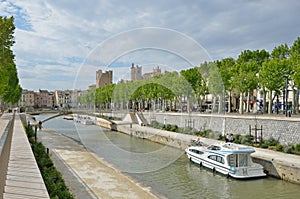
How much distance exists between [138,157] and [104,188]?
31.6ft

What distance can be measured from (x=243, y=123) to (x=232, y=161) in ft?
30.7

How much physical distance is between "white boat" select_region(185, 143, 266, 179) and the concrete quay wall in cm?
508

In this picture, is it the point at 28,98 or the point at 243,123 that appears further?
the point at 28,98

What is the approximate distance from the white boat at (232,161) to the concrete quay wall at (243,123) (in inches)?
200

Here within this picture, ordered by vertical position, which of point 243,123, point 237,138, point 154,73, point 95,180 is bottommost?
point 95,180

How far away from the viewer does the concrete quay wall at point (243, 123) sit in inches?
798

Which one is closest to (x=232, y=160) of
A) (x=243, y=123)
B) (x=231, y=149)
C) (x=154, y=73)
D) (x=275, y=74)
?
(x=231, y=149)

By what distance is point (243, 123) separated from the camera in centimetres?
2528

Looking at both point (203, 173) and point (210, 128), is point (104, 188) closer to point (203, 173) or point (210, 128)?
point (203, 173)

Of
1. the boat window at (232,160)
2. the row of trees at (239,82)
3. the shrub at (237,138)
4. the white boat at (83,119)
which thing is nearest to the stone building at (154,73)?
the row of trees at (239,82)

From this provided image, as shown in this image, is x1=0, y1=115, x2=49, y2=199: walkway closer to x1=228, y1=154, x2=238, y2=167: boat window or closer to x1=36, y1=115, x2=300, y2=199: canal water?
x1=36, y1=115, x2=300, y2=199: canal water

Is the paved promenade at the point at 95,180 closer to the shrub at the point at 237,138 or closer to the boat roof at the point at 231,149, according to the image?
the boat roof at the point at 231,149

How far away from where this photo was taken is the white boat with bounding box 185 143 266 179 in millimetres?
15867

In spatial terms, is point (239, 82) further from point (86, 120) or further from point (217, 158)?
point (86, 120)
